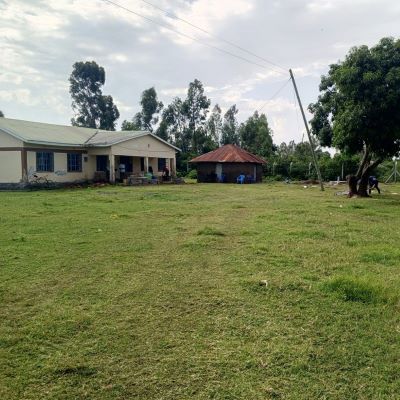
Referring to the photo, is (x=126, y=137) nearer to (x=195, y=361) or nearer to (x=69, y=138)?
(x=69, y=138)

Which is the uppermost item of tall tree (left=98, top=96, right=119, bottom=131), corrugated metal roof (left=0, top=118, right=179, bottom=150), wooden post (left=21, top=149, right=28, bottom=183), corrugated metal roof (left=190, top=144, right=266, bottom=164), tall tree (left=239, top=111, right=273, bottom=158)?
tall tree (left=98, top=96, right=119, bottom=131)

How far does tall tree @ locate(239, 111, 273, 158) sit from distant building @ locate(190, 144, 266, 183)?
43.2 feet

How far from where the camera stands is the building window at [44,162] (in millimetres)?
26422

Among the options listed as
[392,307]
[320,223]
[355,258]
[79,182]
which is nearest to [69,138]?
[79,182]

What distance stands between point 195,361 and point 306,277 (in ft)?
8.97

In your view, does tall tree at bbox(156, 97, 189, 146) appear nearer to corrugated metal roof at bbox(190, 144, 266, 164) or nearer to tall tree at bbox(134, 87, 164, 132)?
tall tree at bbox(134, 87, 164, 132)

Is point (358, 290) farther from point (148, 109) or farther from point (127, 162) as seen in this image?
point (148, 109)

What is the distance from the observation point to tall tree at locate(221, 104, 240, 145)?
63.0 metres

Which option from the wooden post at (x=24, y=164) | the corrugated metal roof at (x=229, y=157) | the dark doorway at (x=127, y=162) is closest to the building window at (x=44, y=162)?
the wooden post at (x=24, y=164)

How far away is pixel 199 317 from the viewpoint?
4344mm

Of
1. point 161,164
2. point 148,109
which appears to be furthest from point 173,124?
point 161,164

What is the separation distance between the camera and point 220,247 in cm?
779

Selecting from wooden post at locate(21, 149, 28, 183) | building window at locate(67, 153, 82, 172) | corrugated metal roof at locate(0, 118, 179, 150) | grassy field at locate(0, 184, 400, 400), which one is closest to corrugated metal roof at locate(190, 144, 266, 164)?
corrugated metal roof at locate(0, 118, 179, 150)

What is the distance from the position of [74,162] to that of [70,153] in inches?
A: 29.4
